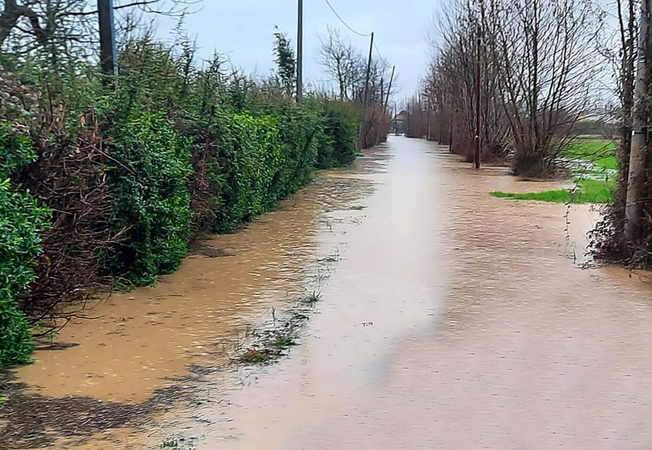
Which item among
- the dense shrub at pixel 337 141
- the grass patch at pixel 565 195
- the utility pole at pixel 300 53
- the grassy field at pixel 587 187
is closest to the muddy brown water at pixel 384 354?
the grassy field at pixel 587 187

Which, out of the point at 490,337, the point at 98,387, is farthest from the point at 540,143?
the point at 98,387

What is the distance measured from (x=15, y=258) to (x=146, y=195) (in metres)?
2.75

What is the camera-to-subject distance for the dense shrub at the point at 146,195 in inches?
285

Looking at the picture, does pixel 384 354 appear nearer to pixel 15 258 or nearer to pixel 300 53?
pixel 15 258

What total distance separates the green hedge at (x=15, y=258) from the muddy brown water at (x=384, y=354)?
0.66 feet

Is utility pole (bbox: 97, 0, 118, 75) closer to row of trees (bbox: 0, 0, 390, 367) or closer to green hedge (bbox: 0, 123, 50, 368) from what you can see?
row of trees (bbox: 0, 0, 390, 367)

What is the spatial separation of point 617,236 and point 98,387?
6.78m

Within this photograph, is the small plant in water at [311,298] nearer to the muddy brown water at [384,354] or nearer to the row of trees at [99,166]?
the muddy brown water at [384,354]

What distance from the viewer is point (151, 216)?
7594 millimetres

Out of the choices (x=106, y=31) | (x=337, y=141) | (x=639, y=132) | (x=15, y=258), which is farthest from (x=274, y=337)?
(x=337, y=141)

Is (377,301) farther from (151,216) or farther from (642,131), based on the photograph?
(642,131)

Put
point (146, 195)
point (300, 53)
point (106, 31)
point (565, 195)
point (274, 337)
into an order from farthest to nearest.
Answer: point (300, 53)
point (565, 195)
point (106, 31)
point (146, 195)
point (274, 337)

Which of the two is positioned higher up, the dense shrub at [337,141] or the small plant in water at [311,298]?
the dense shrub at [337,141]

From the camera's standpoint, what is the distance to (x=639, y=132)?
330 inches
